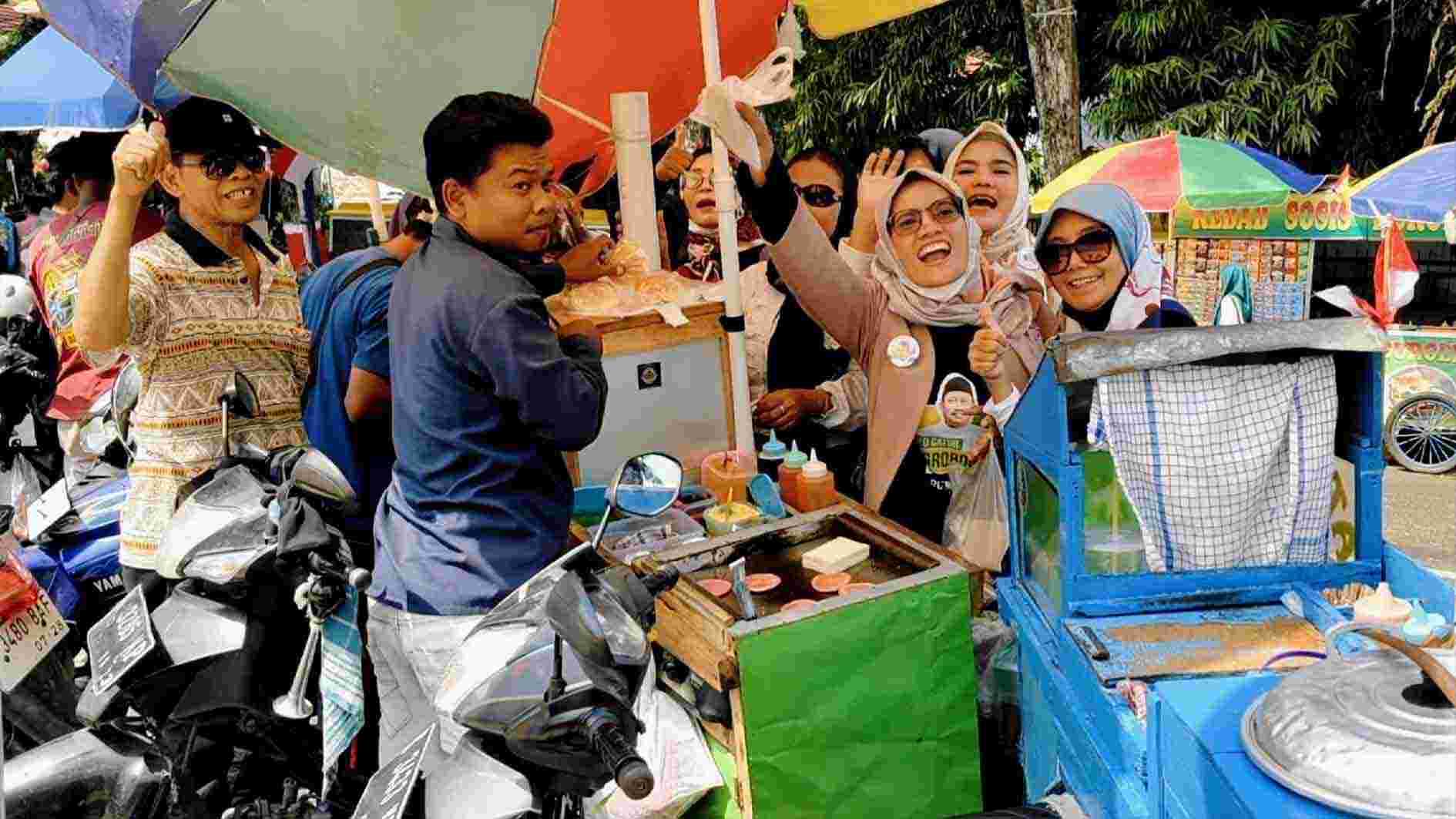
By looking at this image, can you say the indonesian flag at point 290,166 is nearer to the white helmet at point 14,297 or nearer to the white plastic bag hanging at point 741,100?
the white helmet at point 14,297

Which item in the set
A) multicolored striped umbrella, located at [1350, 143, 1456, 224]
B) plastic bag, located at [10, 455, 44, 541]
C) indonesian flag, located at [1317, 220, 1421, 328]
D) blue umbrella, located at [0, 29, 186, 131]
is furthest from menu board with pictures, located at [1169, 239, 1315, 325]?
plastic bag, located at [10, 455, 44, 541]

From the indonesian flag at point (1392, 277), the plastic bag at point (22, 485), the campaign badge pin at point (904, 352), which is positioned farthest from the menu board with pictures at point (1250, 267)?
the plastic bag at point (22, 485)

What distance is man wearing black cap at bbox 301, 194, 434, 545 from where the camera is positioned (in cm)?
304

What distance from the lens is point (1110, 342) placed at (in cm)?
227

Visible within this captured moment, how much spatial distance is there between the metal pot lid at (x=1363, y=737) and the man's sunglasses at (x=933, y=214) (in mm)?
2004

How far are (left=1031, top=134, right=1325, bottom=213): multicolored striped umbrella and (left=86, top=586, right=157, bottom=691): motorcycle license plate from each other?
7842 millimetres

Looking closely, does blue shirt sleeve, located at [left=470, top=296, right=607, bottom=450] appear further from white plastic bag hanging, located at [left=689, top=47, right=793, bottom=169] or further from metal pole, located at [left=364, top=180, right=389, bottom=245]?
metal pole, located at [left=364, top=180, right=389, bottom=245]

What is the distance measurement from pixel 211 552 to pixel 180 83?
1.01 m

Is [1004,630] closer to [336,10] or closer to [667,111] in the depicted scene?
[336,10]

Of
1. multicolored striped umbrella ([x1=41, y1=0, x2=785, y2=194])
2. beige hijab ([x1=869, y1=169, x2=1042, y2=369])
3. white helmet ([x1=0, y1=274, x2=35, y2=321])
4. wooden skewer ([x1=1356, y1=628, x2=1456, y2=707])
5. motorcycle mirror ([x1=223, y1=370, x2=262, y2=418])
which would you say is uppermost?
multicolored striped umbrella ([x1=41, y1=0, x2=785, y2=194])

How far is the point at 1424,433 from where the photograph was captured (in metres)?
8.78

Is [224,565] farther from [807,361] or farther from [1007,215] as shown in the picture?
[1007,215]

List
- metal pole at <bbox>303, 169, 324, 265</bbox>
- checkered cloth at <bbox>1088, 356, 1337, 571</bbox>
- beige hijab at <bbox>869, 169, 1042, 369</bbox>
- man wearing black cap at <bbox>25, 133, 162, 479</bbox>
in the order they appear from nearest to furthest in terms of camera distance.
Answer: checkered cloth at <bbox>1088, 356, 1337, 571</bbox> → beige hijab at <bbox>869, 169, 1042, 369</bbox> → man wearing black cap at <bbox>25, 133, 162, 479</bbox> → metal pole at <bbox>303, 169, 324, 265</bbox>

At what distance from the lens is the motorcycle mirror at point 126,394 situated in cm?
307
